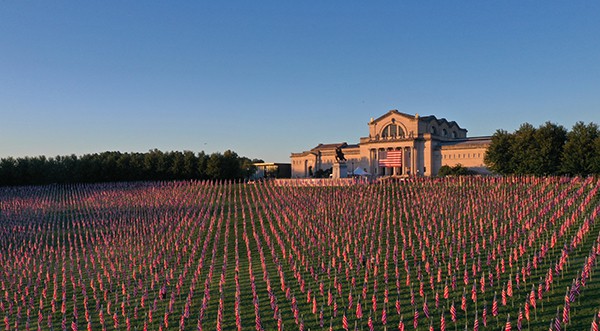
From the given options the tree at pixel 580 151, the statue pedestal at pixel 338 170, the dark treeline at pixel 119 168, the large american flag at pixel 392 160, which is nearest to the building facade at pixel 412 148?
the large american flag at pixel 392 160

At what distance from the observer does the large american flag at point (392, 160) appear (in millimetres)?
79625

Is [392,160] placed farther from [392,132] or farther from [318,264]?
[318,264]

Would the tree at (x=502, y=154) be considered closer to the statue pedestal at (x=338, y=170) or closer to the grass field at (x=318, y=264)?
the grass field at (x=318, y=264)

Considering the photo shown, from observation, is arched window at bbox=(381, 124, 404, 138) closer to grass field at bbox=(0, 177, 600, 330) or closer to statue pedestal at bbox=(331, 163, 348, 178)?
statue pedestal at bbox=(331, 163, 348, 178)

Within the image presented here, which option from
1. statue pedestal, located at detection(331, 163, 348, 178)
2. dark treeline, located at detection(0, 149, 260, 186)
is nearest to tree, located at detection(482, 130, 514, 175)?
statue pedestal, located at detection(331, 163, 348, 178)

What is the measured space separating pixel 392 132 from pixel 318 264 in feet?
228

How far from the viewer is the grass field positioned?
40.2 feet

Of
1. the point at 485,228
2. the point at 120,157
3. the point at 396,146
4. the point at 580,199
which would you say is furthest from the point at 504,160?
the point at 120,157

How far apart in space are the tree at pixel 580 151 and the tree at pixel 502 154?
525 cm

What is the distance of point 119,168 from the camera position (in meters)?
→ 71.9

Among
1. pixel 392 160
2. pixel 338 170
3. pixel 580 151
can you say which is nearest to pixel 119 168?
pixel 338 170

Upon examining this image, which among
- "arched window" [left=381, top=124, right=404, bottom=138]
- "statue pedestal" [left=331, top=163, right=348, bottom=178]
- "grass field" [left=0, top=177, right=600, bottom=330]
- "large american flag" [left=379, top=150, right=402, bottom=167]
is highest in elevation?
"arched window" [left=381, top=124, right=404, bottom=138]

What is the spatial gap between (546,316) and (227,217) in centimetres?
2232

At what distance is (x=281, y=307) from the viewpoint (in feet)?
43.8
